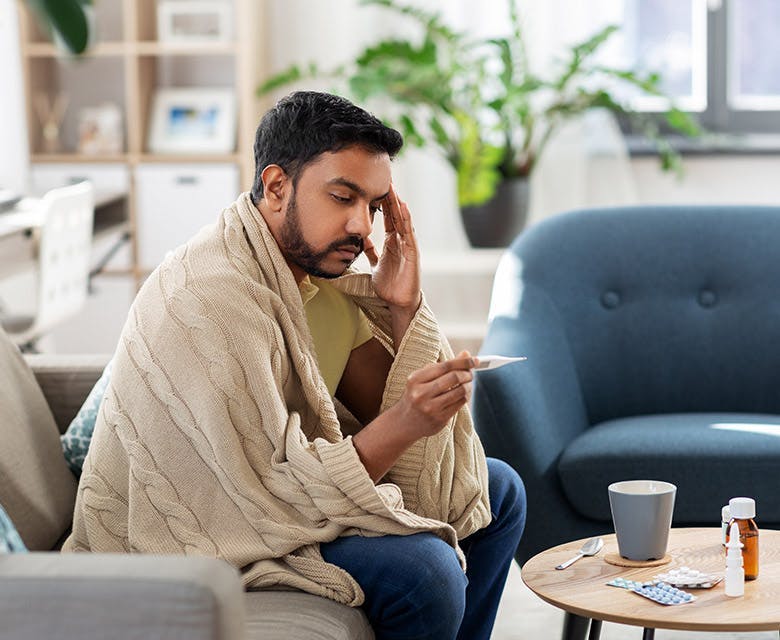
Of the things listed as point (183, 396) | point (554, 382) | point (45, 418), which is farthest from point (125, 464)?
point (554, 382)

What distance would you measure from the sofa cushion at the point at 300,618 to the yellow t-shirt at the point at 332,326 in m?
0.42

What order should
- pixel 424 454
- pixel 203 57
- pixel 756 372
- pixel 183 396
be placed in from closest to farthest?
pixel 183 396 < pixel 424 454 < pixel 756 372 < pixel 203 57

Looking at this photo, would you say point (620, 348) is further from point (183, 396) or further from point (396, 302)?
point (183, 396)

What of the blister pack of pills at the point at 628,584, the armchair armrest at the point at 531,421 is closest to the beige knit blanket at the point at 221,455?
the blister pack of pills at the point at 628,584

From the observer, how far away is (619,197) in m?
4.53

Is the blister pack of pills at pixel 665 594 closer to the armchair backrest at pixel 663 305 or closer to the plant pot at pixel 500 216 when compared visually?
the armchair backrest at pixel 663 305

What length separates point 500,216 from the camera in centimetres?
415

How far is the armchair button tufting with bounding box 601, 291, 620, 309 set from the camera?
2936mm

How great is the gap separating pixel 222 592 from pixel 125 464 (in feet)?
2.08

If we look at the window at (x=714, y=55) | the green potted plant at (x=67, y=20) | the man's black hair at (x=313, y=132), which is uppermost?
the window at (x=714, y=55)

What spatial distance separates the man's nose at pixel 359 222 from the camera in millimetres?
1854

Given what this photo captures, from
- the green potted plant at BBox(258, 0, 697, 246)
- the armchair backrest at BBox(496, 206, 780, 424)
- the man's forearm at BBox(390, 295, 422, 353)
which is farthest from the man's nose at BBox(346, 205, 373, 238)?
the green potted plant at BBox(258, 0, 697, 246)

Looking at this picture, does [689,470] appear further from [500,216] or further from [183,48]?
[183,48]

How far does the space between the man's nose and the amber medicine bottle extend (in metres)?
0.65
